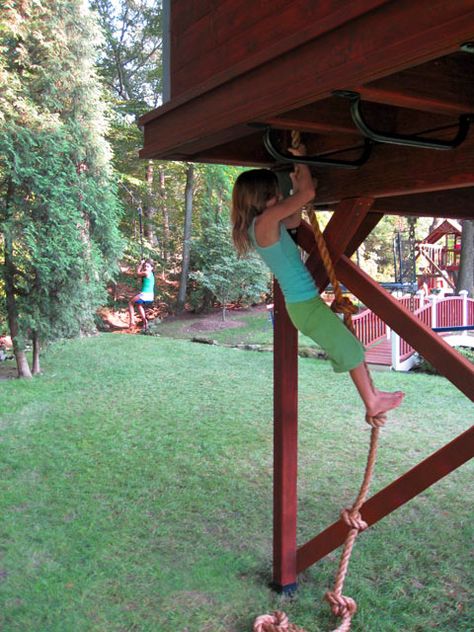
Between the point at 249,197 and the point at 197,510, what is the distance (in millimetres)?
2834

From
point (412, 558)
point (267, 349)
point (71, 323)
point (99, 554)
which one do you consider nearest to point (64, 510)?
point (99, 554)

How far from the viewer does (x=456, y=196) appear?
3.16 m

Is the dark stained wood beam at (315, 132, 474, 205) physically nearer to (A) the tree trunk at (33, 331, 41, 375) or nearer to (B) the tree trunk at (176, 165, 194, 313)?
(A) the tree trunk at (33, 331, 41, 375)

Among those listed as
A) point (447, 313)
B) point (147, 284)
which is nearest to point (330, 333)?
point (447, 313)

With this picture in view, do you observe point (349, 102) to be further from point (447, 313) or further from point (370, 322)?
point (447, 313)

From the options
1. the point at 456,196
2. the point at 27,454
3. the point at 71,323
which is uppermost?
the point at 456,196

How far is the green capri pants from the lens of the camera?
2.20 meters

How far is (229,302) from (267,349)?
6.16 meters

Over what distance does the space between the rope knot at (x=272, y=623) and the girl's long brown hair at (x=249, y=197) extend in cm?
177

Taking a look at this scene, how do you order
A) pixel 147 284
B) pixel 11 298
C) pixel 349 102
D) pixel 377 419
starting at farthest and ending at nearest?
pixel 147 284 → pixel 11 298 → pixel 377 419 → pixel 349 102

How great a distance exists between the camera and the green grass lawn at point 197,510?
9.93 feet

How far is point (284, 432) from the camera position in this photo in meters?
2.95

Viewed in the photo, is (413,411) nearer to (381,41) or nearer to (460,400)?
(460,400)

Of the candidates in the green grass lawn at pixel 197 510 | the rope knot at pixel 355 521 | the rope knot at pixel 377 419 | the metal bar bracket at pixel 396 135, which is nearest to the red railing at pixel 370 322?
the green grass lawn at pixel 197 510
